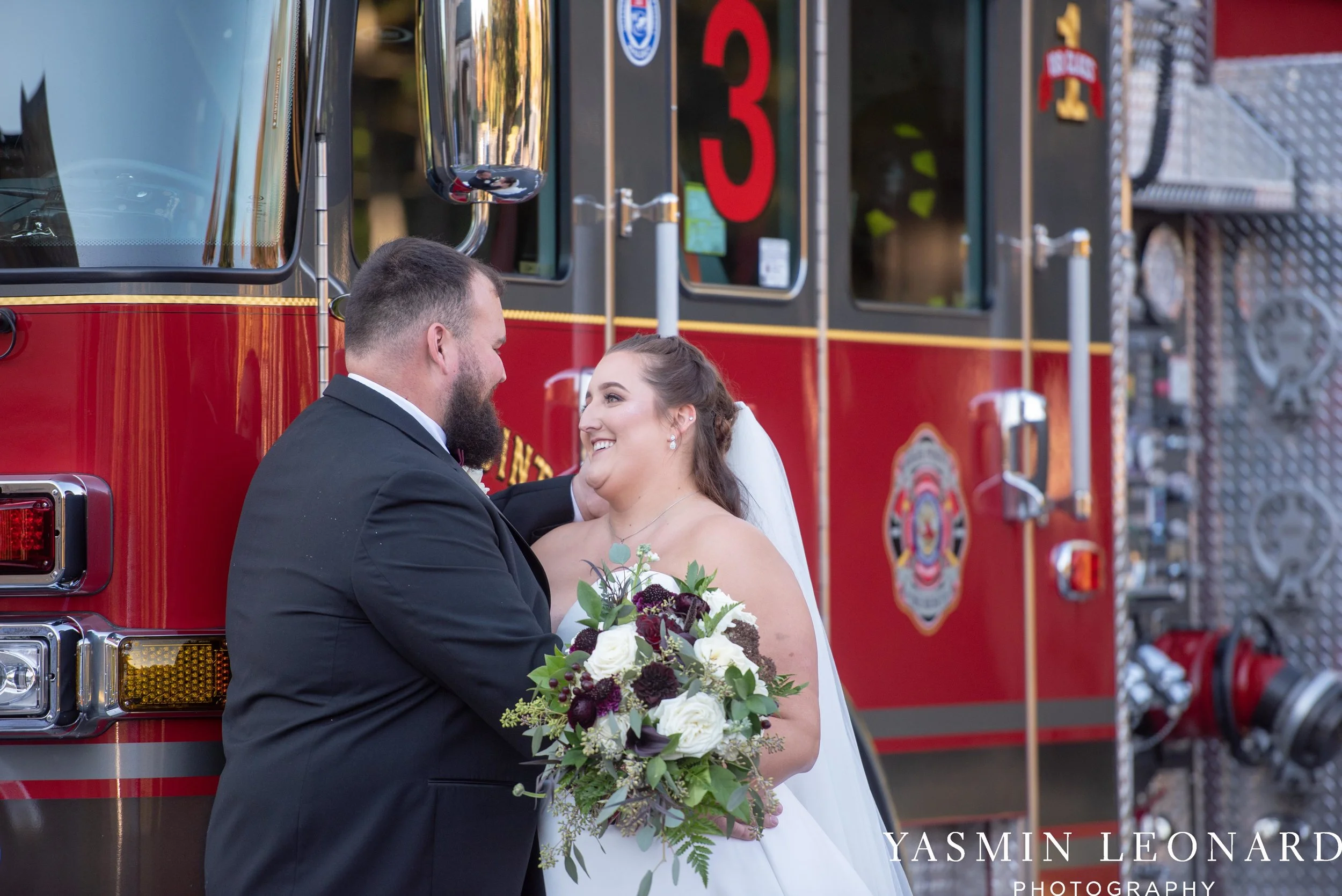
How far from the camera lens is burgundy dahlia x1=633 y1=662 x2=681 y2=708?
2.27 metres

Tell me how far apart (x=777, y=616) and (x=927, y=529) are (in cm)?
112

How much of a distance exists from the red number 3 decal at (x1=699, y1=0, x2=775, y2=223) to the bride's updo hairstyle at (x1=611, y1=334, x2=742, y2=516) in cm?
53

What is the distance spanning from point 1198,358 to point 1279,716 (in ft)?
4.18

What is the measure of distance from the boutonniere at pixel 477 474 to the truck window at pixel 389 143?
16.2 inches

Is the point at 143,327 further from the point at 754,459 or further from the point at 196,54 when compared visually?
the point at 754,459

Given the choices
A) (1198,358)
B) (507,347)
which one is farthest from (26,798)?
(1198,358)

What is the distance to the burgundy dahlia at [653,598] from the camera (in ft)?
7.96

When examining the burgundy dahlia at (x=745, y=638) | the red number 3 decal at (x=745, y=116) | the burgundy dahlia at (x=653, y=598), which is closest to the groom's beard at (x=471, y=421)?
the burgundy dahlia at (x=653, y=598)

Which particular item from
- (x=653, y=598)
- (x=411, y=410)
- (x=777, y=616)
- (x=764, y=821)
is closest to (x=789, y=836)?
(x=764, y=821)

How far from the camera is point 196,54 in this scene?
8.23ft

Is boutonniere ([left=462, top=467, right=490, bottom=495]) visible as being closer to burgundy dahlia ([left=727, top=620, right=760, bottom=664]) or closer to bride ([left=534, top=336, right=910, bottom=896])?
bride ([left=534, top=336, right=910, bottom=896])

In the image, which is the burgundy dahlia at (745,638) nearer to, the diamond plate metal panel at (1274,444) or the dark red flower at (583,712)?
the dark red flower at (583,712)

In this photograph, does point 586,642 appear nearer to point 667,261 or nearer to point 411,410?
point 411,410

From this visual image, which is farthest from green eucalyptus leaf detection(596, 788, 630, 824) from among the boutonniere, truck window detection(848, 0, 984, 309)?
truck window detection(848, 0, 984, 309)
